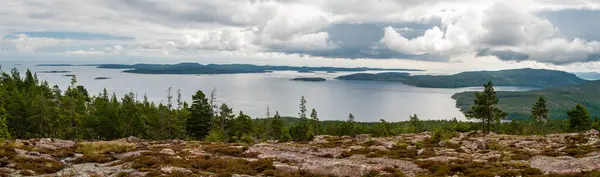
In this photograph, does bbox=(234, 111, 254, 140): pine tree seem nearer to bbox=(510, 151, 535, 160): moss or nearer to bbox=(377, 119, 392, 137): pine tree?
bbox=(377, 119, 392, 137): pine tree

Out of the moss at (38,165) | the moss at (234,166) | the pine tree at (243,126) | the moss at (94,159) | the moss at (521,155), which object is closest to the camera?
the moss at (38,165)

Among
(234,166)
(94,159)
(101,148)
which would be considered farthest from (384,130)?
(94,159)

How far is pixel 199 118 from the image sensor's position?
78.6 m

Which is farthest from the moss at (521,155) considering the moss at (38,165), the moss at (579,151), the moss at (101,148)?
the moss at (101,148)

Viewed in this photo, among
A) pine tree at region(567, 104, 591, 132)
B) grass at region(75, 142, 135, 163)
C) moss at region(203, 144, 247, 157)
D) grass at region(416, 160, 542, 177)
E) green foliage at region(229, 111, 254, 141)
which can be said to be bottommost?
green foliage at region(229, 111, 254, 141)

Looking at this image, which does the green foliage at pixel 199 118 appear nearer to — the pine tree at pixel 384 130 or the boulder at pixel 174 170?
the pine tree at pixel 384 130

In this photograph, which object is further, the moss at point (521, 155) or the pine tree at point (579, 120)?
the pine tree at point (579, 120)

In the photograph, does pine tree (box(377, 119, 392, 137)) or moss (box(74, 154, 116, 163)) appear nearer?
moss (box(74, 154, 116, 163))

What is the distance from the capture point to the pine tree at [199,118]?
3086 inches

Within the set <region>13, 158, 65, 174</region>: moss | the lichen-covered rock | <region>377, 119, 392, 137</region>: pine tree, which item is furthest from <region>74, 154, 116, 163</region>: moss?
<region>377, 119, 392, 137</region>: pine tree

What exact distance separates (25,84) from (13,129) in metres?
57.8

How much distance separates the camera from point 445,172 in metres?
23.6

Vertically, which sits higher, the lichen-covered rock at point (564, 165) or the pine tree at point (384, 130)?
the lichen-covered rock at point (564, 165)

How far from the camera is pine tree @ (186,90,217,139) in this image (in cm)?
7838
